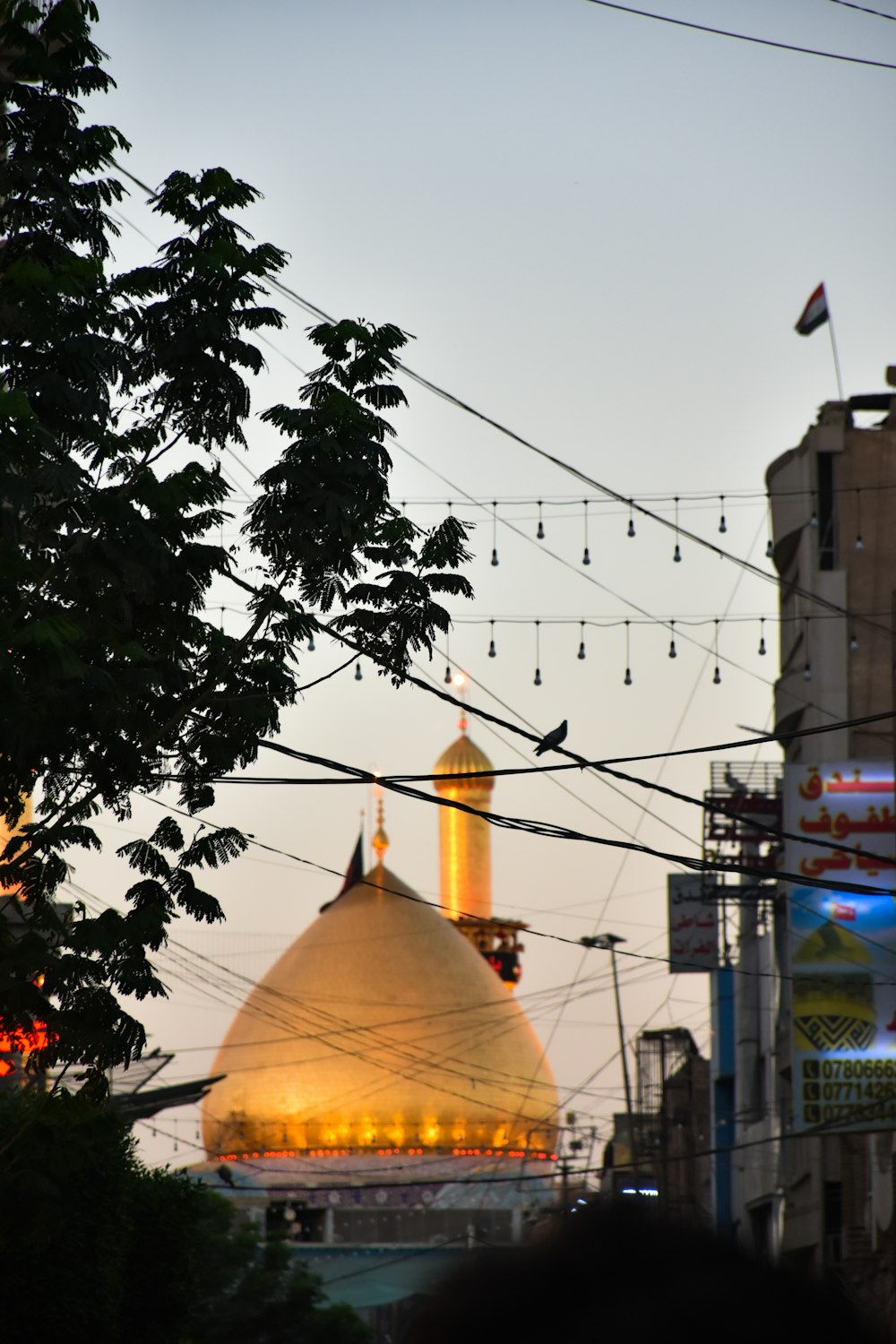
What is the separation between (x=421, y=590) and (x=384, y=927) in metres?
53.8

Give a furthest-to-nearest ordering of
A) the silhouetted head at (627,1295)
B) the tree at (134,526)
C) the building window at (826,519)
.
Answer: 1. the building window at (826,519)
2. the tree at (134,526)
3. the silhouetted head at (627,1295)

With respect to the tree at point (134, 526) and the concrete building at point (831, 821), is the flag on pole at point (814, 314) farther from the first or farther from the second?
the tree at point (134, 526)

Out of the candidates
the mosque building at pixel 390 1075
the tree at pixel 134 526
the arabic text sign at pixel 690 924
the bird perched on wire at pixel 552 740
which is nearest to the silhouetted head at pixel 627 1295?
the tree at pixel 134 526

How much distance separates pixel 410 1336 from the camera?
1019 mm

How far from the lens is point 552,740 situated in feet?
39.4

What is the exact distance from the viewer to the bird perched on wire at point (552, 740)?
11.6 meters

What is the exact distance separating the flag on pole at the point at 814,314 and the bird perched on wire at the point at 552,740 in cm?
2157

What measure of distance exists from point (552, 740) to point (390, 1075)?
5089 centimetres

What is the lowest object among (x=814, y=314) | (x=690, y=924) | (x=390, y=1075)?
(x=390, y=1075)

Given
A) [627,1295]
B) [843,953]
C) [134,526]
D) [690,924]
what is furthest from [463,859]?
[627,1295]

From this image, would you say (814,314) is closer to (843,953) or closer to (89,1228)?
(843,953)

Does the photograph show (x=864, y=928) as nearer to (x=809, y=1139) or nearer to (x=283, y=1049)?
(x=809, y=1139)

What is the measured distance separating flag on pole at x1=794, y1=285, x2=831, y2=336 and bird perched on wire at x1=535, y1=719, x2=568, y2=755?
70.8ft

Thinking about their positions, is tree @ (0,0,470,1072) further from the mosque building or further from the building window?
the mosque building
